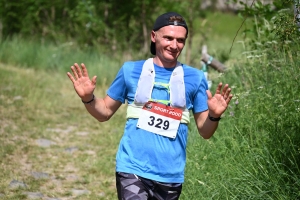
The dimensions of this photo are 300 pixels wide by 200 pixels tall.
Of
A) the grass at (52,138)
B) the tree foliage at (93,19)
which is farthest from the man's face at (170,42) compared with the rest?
the tree foliage at (93,19)

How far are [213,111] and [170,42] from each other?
0.49m

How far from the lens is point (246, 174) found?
197 inches

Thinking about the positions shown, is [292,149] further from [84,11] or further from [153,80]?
[84,11]

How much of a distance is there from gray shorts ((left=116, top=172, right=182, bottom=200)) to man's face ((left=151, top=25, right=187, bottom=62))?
75 cm

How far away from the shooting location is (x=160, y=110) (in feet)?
13.8

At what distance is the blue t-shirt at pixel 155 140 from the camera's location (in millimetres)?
4121

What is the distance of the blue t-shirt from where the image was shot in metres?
4.12

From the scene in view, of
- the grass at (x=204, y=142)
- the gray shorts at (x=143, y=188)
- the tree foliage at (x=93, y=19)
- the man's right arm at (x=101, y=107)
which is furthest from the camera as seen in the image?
the tree foliage at (x=93, y=19)

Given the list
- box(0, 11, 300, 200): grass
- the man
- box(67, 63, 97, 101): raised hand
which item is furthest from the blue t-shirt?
box(0, 11, 300, 200): grass

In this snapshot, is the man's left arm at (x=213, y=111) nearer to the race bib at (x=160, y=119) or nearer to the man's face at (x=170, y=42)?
the race bib at (x=160, y=119)

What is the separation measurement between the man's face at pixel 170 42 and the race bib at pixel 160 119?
0.98ft

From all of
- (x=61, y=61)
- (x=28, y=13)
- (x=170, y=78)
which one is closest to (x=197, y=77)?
(x=170, y=78)

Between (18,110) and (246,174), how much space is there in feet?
17.8

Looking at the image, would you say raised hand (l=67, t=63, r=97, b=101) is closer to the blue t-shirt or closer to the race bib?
the blue t-shirt
